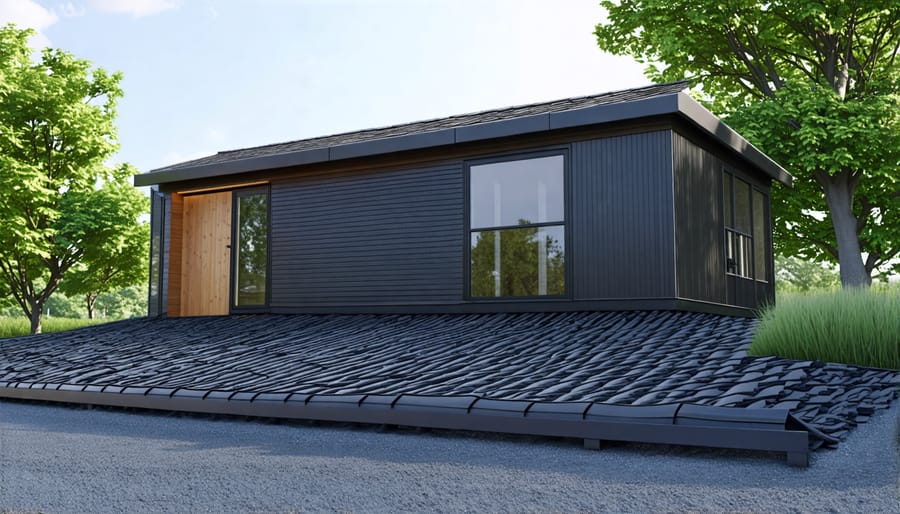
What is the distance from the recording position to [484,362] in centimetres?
654

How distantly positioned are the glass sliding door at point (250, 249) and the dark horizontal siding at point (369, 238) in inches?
10.7

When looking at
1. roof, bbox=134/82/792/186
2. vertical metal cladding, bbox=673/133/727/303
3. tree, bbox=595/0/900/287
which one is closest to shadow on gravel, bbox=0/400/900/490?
vertical metal cladding, bbox=673/133/727/303

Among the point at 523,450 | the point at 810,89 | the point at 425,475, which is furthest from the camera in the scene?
the point at 810,89

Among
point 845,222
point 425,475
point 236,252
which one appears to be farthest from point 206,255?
point 845,222

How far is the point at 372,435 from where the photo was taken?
511 centimetres

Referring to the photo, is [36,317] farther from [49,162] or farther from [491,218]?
[491,218]

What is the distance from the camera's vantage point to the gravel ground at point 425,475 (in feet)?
11.1

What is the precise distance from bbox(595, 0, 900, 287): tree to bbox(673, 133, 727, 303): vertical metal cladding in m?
6.35

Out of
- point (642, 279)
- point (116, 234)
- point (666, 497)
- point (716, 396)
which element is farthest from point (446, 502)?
point (116, 234)

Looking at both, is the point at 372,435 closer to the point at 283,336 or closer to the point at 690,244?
the point at 283,336

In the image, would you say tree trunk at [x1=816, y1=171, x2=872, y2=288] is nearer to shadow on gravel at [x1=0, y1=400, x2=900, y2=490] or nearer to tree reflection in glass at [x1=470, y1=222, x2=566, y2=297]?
tree reflection in glass at [x1=470, y1=222, x2=566, y2=297]

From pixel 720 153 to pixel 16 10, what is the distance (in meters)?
18.4

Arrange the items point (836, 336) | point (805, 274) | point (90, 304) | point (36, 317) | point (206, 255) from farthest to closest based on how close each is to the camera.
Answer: point (805, 274)
point (90, 304)
point (36, 317)
point (206, 255)
point (836, 336)

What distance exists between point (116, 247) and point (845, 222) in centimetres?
1593
